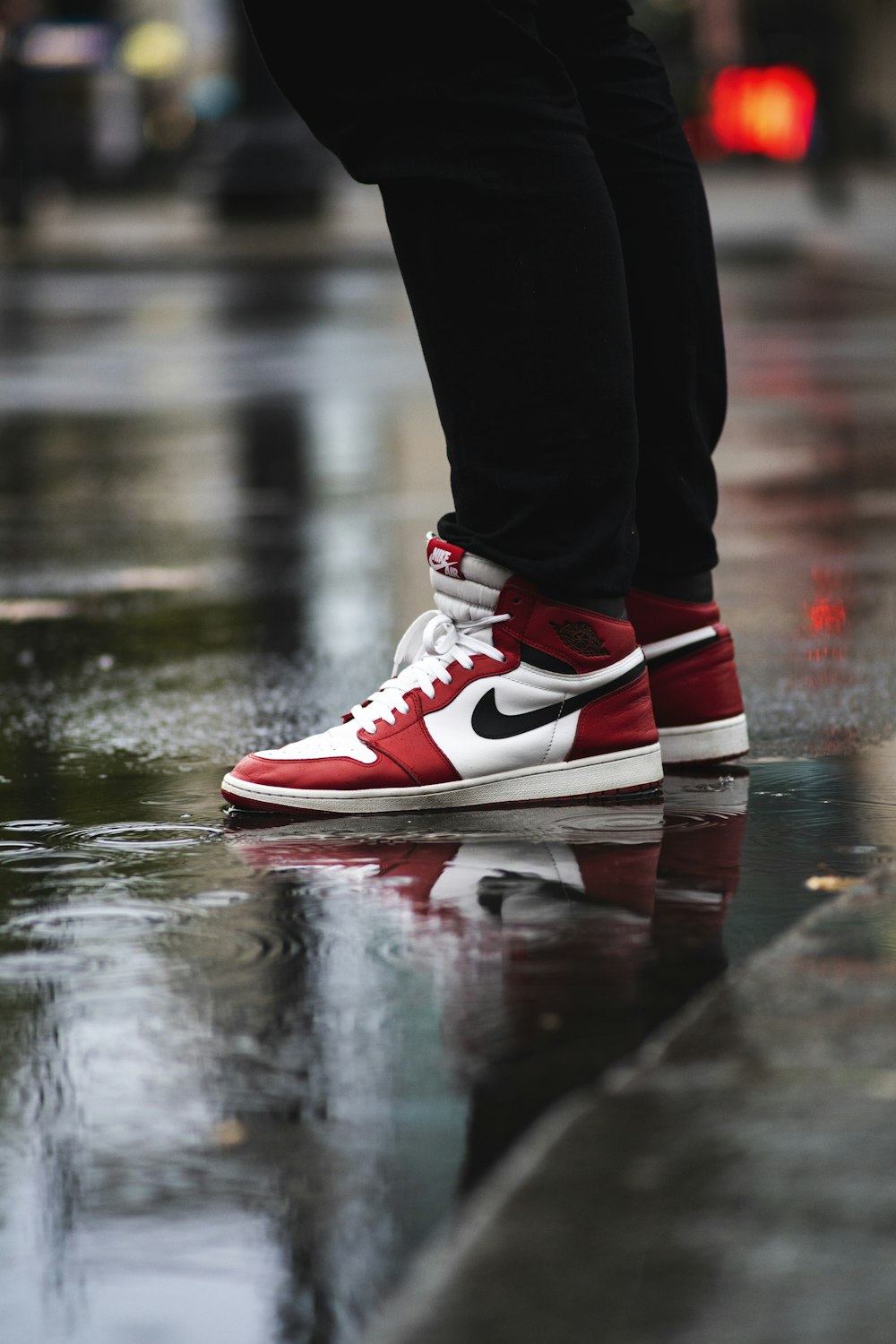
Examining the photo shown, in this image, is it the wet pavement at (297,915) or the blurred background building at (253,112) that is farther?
the blurred background building at (253,112)

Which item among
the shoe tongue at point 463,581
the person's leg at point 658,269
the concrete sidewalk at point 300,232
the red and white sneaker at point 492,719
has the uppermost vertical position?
the person's leg at point 658,269

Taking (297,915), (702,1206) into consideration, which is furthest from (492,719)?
(702,1206)

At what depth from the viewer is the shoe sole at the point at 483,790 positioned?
2143 millimetres

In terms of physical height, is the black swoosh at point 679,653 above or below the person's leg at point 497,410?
below

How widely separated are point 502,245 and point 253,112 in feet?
64.7

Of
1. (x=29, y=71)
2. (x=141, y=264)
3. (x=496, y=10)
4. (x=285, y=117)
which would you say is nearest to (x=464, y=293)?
(x=496, y=10)

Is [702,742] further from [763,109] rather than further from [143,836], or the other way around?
[763,109]

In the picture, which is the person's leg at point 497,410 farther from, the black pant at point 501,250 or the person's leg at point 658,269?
the person's leg at point 658,269

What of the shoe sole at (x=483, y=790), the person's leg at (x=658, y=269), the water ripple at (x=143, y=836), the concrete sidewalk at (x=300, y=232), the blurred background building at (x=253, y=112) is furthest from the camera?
the blurred background building at (x=253, y=112)

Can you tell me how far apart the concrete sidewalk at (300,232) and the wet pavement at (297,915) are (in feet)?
39.0

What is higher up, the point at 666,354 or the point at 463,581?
the point at 666,354

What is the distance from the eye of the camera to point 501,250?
6.92 feet

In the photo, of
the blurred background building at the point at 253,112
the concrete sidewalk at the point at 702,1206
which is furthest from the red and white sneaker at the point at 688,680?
the blurred background building at the point at 253,112

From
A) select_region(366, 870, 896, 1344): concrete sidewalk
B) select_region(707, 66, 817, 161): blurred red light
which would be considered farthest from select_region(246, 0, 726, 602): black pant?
select_region(707, 66, 817, 161): blurred red light
